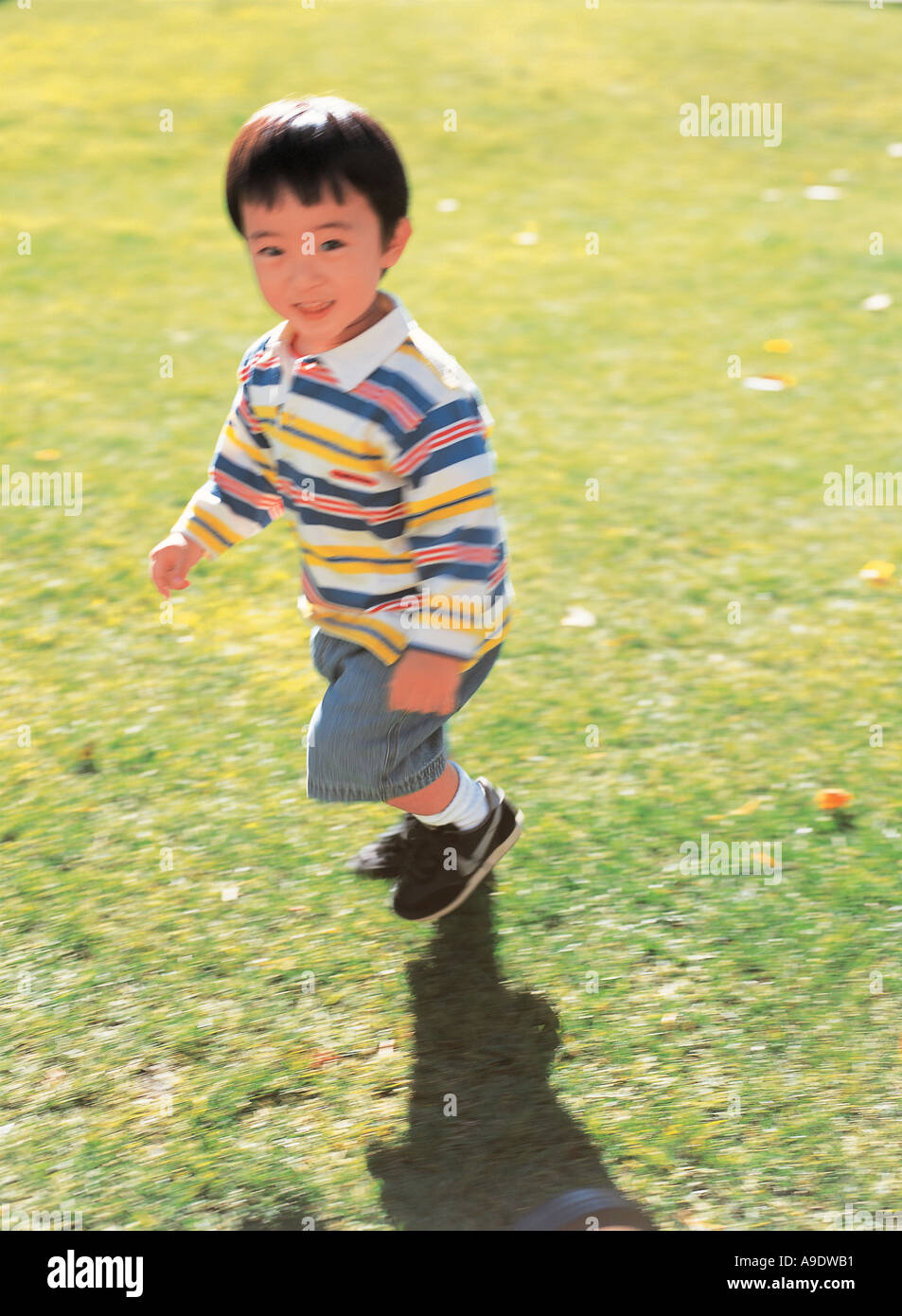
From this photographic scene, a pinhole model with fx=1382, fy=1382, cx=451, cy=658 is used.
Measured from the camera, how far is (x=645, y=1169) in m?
2.29

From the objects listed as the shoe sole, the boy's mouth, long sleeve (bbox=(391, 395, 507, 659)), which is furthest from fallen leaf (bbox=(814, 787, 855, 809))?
the boy's mouth

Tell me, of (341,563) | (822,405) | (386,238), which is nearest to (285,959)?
(341,563)

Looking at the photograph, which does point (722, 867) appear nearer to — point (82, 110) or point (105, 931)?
point (105, 931)

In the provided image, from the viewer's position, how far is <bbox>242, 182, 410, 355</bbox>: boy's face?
86.1 inches

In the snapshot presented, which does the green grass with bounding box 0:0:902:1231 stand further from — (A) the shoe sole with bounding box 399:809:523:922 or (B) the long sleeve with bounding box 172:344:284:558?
(B) the long sleeve with bounding box 172:344:284:558

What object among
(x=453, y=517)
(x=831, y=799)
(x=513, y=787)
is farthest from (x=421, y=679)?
(x=831, y=799)

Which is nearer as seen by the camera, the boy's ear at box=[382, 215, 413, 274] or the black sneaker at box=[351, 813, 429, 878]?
the boy's ear at box=[382, 215, 413, 274]

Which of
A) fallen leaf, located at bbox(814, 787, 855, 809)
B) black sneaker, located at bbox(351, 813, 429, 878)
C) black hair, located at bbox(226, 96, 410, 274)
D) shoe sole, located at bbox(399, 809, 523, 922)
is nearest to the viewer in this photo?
black hair, located at bbox(226, 96, 410, 274)

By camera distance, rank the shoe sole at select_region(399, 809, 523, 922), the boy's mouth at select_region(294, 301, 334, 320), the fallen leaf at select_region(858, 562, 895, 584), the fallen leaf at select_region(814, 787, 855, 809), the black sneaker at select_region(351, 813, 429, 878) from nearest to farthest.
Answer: the boy's mouth at select_region(294, 301, 334, 320) → the shoe sole at select_region(399, 809, 523, 922) → the black sneaker at select_region(351, 813, 429, 878) → the fallen leaf at select_region(814, 787, 855, 809) → the fallen leaf at select_region(858, 562, 895, 584)

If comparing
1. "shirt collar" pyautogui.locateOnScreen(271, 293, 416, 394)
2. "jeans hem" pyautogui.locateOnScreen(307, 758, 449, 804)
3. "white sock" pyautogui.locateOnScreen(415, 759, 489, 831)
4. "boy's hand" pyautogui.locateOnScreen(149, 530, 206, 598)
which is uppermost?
"shirt collar" pyautogui.locateOnScreen(271, 293, 416, 394)

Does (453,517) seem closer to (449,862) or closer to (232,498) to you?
(232,498)

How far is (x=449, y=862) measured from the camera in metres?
2.83

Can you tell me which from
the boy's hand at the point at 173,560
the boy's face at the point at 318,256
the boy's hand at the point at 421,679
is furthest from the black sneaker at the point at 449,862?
the boy's face at the point at 318,256
